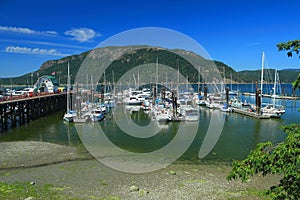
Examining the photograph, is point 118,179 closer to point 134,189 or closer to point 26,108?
point 134,189

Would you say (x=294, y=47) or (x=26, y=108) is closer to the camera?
(x=294, y=47)

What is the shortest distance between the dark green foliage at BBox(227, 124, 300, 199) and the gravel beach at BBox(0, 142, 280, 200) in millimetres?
8667

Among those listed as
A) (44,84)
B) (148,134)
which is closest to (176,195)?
(148,134)

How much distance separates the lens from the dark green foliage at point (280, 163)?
666 centimetres

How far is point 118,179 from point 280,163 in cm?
1388

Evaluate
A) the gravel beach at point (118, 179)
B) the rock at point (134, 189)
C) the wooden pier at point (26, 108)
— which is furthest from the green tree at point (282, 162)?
the wooden pier at point (26, 108)

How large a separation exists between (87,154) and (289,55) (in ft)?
73.3

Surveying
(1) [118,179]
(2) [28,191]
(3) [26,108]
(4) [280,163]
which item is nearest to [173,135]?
(1) [118,179]

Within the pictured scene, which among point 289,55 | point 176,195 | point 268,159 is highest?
point 289,55

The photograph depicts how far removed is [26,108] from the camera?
156 ft

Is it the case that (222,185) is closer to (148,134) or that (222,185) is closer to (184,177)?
(184,177)

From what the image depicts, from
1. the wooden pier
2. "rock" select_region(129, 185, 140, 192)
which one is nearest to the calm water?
the wooden pier

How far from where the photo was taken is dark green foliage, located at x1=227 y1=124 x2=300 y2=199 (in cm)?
666

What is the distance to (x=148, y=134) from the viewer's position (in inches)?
1430
